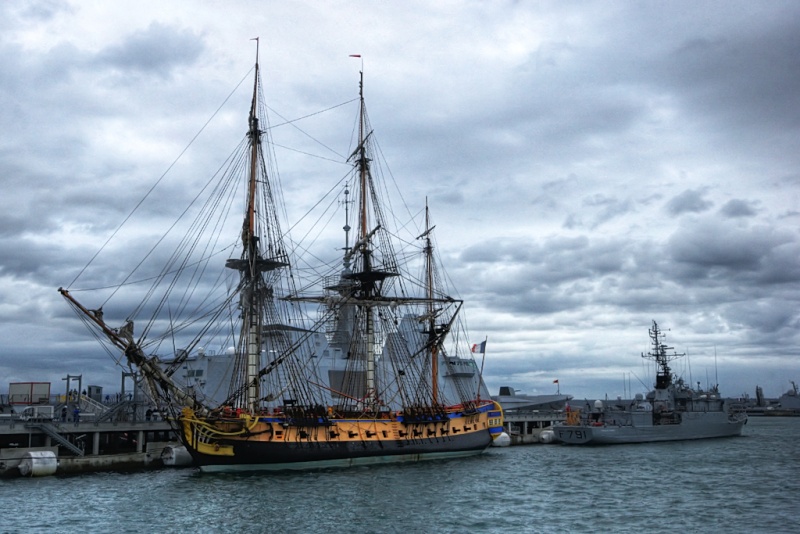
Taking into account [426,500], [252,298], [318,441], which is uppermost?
[252,298]

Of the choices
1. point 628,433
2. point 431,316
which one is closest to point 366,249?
point 431,316

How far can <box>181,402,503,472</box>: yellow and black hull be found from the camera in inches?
1732

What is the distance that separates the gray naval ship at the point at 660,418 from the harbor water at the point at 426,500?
69.1 ft

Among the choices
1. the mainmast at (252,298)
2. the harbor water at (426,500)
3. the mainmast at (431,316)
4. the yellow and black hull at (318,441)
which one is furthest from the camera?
the mainmast at (431,316)

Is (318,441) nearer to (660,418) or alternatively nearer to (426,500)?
(426,500)

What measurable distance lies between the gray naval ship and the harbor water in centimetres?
2107

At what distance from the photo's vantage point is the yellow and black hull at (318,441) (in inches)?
1732

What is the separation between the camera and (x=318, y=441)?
47.5 meters

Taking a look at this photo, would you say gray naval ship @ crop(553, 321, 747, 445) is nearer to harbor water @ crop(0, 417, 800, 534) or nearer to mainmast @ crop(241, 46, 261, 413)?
harbor water @ crop(0, 417, 800, 534)

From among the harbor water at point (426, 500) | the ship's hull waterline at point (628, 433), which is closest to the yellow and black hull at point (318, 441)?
the harbor water at point (426, 500)

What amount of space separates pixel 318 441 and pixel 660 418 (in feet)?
151

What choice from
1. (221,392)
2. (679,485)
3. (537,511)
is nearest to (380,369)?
(221,392)

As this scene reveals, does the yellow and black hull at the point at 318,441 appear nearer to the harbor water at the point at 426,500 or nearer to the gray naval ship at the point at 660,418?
the harbor water at the point at 426,500

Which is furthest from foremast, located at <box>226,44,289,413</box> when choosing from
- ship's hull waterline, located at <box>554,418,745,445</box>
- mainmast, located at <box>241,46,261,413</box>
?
ship's hull waterline, located at <box>554,418,745,445</box>
